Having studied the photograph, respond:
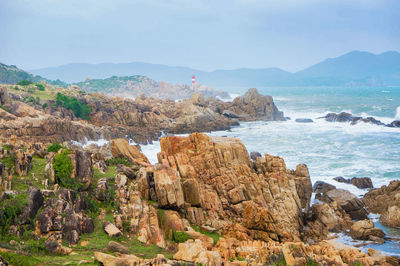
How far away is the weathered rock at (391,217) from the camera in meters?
22.0

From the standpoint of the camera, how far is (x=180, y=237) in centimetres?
1627

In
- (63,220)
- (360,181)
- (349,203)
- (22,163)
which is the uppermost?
(22,163)

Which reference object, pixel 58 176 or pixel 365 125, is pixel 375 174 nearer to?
pixel 58 176

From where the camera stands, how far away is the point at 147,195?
64.3 feet

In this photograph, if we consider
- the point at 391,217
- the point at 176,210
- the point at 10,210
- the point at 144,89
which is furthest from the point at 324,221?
the point at 144,89

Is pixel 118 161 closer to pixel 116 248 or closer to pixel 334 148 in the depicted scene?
pixel 116 248

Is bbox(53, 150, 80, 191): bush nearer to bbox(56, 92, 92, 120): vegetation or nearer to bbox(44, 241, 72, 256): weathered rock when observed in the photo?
bbox(44, 241, 72, 256): weathered rock

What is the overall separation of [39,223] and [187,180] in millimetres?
8325

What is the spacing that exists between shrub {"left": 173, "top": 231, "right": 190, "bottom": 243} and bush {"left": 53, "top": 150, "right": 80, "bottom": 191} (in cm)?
554

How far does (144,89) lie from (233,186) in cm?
15331

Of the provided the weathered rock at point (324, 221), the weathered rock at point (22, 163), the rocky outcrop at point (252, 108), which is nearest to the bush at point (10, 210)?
the weathered rock at point (22, 163)

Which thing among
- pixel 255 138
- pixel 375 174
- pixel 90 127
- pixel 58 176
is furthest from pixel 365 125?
pixel 58 176

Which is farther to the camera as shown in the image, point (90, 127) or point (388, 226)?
point (90, 127)

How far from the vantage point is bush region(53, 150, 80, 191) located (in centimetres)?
1775
